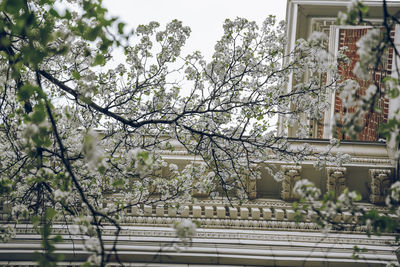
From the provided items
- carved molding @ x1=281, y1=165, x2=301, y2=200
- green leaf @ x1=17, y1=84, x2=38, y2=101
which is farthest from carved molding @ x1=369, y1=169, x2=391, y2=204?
green leaf @ x1=17, y1=84, x2=38, y2=101

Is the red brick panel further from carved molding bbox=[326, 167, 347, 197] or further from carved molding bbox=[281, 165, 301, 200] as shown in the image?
carved molding bbox=[281, 165, 301, 200]

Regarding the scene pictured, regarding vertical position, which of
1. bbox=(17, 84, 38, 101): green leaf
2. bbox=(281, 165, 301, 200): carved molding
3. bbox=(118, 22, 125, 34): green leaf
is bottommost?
bbox=(281, 165, 301, 200): carved molding

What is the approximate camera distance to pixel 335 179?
11.8 metres

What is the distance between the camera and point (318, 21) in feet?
58.5

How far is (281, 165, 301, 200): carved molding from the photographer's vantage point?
38.5 feet

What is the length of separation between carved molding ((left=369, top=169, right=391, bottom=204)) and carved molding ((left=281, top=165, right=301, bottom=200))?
2.07 meters

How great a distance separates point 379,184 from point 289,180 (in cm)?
246

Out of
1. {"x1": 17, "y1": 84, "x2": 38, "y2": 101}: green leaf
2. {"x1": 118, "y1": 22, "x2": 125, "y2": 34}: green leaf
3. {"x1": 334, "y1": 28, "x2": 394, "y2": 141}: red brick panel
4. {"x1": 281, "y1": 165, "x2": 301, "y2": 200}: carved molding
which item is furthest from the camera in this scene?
{"x1": 334, "y1": 28, "x2": 394, "y2": 141}: red brick panel

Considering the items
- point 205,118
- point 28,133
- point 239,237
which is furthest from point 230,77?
point 28,133

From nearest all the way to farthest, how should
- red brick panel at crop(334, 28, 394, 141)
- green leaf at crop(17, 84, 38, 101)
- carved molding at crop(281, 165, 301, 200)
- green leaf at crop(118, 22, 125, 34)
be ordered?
green leaf at crop(17, 84, 38, 101), green leaf at crop(118, 22, 125, 34), carved molding at crop(281, 165, 301, 200), red brick panel at crop(334, 28, 394, 141)

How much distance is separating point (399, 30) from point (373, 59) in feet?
32.8

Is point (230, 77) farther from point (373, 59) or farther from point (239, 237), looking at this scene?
point (373, 59)

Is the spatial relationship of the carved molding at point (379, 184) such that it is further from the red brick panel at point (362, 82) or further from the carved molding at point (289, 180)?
the red brick panel at point (362, 82)

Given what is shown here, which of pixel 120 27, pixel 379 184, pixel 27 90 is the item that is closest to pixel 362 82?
pixel 379 184
